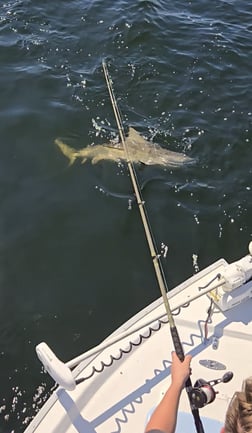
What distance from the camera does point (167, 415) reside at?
10.0 feet

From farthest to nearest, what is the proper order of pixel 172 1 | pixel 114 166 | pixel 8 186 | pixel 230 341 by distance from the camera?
pixel 172 1, pixel 114 166, pixel 8 186, pixel 230 341

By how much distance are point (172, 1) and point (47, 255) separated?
7.38 m

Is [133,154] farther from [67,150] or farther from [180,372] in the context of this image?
[180,372]

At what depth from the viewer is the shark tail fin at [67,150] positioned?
7348 mm

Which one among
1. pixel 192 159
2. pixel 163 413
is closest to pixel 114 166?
pixel 192 159

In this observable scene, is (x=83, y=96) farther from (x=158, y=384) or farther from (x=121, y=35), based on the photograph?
(x=158, y=384)

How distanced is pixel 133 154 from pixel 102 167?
0.54 meters

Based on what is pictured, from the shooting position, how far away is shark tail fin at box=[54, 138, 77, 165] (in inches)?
289

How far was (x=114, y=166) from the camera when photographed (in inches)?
290

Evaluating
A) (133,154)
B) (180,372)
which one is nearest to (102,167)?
(133,154)

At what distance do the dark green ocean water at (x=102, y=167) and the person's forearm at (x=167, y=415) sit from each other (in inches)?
86.5

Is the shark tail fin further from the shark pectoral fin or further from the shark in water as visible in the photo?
the shark pectoral fin

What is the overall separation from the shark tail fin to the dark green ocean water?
0.35ft

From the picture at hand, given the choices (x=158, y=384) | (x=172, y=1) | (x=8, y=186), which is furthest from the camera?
(x=172, y=1)
